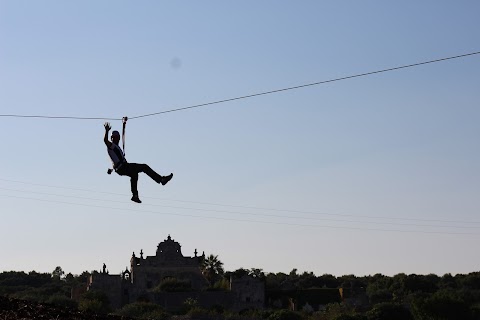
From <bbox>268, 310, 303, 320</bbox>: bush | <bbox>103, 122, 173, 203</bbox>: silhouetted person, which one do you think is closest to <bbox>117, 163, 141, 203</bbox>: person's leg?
<bbox>103, 122, 173, 203</bbox>: silhouetted person

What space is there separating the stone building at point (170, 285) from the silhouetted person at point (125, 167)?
264 feet

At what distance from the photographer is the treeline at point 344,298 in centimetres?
9062

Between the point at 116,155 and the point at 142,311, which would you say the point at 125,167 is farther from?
the point at 142,311

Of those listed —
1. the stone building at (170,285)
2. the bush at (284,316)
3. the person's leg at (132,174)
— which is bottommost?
the person's leg at (132,174)

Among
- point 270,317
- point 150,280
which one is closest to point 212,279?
point 150,280

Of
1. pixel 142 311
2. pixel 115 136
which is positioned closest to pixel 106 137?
pixel 115 136

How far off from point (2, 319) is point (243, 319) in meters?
66.0

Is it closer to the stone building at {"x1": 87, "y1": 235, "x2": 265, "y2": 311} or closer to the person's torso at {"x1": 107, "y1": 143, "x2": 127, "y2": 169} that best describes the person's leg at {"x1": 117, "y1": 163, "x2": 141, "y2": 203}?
the person's torso at {"x1": 107, "y1": 143, "x2": 127, "y2": 169}

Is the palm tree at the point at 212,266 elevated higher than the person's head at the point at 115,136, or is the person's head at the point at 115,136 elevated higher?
the palm tree at the point at 212,266

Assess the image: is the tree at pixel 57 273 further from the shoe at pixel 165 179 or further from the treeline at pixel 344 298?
the shoe at pixel 165 179

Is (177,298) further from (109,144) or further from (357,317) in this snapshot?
(109,144)

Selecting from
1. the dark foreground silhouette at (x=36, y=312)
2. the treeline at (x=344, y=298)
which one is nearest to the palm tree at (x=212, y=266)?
the treeline at (x=344, y=298)

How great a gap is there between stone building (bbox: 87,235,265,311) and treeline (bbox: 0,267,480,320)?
8.73ft

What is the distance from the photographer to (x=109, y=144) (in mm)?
24016
